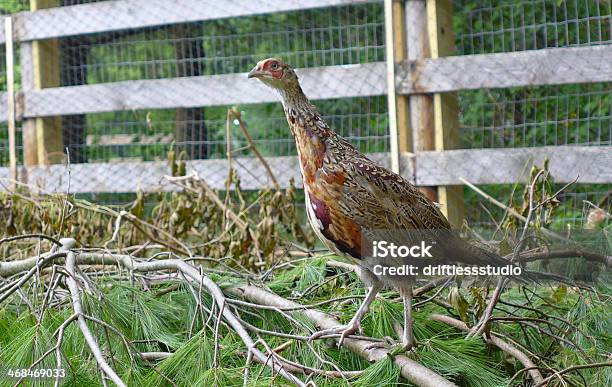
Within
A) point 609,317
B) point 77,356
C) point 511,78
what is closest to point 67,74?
point 511,78

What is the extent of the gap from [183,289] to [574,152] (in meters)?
2.65

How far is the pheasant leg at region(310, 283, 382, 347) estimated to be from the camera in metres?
3.10

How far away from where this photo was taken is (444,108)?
5719mm

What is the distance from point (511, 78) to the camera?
5422mm

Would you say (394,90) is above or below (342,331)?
above

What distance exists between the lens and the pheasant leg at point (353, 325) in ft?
10.2

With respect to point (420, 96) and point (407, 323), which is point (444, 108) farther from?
point (407, 323)

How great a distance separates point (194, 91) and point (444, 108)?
6.16 feet

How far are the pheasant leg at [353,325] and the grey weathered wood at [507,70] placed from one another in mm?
2580

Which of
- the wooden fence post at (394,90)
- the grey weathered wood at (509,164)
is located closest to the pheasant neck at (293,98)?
the grey weathered wood at (509,164)

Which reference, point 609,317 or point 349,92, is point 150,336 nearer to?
point 609,317

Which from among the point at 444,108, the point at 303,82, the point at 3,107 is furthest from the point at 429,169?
the point at 3,107

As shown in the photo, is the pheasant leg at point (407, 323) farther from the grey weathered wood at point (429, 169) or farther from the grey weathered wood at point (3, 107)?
the grey weathered wood at point (3, 107)

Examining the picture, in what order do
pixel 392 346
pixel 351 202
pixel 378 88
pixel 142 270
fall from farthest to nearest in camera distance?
pixel 378 88 → pixel 142 270 → pixel 351 202 → pixel 392 346
